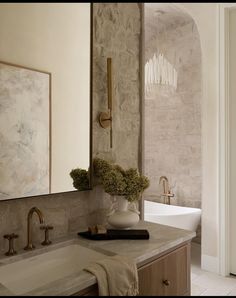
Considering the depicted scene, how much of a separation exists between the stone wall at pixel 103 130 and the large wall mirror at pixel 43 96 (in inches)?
2.7

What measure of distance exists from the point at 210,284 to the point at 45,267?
85.0 inches

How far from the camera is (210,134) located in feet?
10.8

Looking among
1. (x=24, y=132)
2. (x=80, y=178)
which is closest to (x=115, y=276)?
(x=80, y=178)

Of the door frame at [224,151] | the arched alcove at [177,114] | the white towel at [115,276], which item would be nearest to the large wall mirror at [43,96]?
the white towel at [115,276]

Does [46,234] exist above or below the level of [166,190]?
above

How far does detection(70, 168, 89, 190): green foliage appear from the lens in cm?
180

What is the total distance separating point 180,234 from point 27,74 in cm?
127

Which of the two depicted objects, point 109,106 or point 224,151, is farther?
point 224,151

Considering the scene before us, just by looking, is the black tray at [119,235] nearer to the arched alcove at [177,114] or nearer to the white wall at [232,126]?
the white wall at [232,126]

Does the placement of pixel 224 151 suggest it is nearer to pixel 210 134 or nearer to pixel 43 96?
pixel 210 134

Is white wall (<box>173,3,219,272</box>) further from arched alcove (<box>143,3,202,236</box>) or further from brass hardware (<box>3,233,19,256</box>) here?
brass hardware (<box>3,233,19,256</box>)

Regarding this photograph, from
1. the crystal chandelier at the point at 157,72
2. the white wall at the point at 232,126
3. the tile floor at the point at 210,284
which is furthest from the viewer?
the crystal chandelier at the point at 157,72

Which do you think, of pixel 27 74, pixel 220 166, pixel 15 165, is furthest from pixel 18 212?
pixel 220 166

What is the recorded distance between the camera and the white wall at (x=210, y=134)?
325 cm
